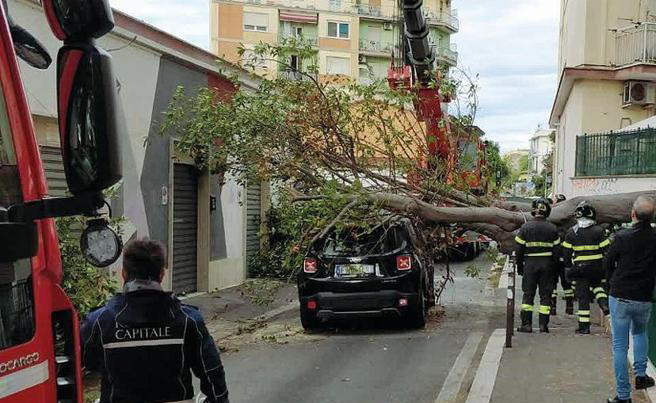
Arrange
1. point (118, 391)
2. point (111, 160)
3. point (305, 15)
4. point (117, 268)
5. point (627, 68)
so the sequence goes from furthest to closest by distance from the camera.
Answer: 1. point (305, 15)
2. point (627, 68)
3. point (117, 268)
4. point (118, 391)
5. point (111, 160)

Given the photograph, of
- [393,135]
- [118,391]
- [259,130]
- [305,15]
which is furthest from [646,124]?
[305,15]

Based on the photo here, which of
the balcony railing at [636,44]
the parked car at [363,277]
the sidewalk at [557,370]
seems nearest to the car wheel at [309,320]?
the parked car at [363,277]

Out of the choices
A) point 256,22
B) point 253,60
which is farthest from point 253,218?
point 256,22

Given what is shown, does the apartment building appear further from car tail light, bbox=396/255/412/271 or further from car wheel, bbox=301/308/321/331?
car tail light, bbox=396/255/412/271

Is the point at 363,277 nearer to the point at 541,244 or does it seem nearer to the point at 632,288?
the point at 541,244

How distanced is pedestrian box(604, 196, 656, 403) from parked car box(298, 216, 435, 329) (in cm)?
402

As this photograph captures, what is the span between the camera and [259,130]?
1170 centimetres

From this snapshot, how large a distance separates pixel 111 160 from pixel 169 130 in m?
11.3

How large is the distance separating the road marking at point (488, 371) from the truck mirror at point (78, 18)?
5381 millimetres

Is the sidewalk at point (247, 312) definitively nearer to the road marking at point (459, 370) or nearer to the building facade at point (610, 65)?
the road marking at point (459, 370)

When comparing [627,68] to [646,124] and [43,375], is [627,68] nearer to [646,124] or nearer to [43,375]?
[646,124]

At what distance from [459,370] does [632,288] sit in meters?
2.56

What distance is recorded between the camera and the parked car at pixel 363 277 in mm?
9914

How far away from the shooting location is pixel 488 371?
305 inches
